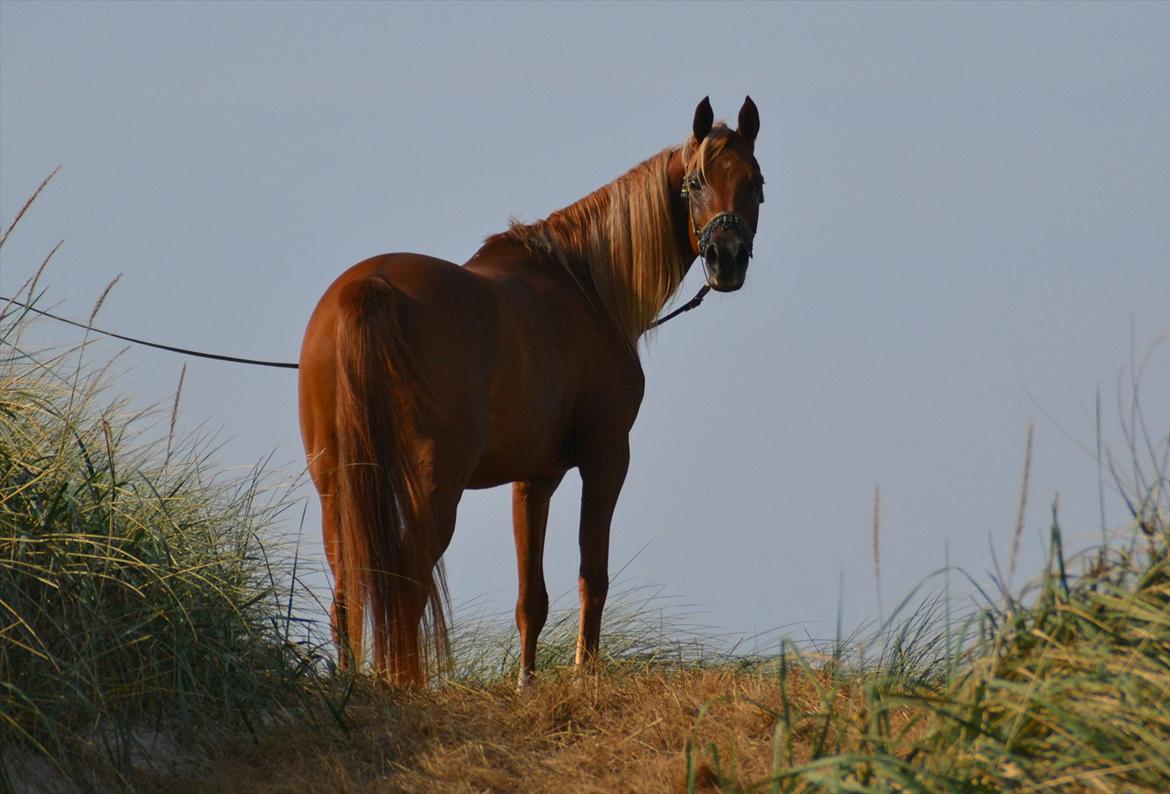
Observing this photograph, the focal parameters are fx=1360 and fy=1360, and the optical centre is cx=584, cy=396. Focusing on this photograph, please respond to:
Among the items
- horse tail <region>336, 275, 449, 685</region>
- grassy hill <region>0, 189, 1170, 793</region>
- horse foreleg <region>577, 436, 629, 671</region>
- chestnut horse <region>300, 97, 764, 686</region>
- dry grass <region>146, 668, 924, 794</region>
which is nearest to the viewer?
grassy hill <region>0, 189, 1170, 793</region>

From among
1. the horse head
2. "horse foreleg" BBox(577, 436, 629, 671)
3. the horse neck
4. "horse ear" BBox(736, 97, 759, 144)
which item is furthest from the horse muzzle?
"horse foreleg" BBox(577, 436, 629, 671)

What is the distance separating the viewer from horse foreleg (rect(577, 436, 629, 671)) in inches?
212

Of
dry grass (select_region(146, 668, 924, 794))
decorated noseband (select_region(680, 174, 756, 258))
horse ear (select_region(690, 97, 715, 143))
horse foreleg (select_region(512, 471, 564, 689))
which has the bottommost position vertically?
dry grass (select_region(146, 668, 924, 794))

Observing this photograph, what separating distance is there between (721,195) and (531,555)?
1697 millimetres

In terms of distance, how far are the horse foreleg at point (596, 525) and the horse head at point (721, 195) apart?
2.78 feet

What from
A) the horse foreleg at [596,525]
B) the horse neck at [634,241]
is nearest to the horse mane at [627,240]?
the horse neck at [634,241]

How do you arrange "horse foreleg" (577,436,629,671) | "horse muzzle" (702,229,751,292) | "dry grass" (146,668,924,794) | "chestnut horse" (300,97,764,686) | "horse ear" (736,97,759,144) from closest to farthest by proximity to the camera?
"dry grass" (146,668,924,794)
"chestnut horse" (300,97,764,686)
"horse foreleg" (577,436,629,671)
"horse muzzle" (702,229,751,292)
"horse ear" (736,97,759,144)

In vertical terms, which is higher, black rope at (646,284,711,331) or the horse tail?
black rope at (646,284,711,331)

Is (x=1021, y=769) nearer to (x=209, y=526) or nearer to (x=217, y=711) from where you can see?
(x=217, y=711)

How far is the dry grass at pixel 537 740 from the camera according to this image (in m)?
3.47

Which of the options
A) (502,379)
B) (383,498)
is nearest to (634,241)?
(502,379)

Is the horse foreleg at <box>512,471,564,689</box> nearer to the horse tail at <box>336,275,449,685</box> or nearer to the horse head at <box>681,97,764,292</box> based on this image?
the horse tail at <box>336,275,449,685</box>

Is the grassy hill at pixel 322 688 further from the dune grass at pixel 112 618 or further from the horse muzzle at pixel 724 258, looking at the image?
the horse muzzle at pixel 724 258

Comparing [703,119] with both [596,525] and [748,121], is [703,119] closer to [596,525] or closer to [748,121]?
[748,121]
